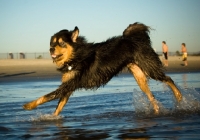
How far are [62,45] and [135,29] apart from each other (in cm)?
218

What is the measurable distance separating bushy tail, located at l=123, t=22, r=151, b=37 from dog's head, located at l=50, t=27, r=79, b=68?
64.9 inches

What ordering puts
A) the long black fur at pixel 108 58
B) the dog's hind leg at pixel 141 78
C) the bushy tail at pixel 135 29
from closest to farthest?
1. the long black fur at pixel 108 58
2. the dog's hind leg at pixel 141 78
3. the bushy tail at pixel 135 29

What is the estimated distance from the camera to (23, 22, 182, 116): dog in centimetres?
776

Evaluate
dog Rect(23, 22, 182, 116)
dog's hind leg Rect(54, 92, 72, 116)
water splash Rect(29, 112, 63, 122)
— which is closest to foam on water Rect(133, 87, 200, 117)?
dog Rect(23, 22, 182, 116)

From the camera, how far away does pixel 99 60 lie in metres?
8.18

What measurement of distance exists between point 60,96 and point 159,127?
2.39m

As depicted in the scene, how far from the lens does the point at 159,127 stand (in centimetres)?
623

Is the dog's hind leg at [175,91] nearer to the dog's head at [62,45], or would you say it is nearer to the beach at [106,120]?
the beach at [106,120]

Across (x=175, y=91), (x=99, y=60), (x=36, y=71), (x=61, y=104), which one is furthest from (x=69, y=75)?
(x=36, y=71)

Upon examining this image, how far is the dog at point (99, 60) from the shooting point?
7758 millimetres

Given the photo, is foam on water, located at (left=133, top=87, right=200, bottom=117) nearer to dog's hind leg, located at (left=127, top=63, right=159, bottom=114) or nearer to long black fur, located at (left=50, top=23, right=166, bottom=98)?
dog's hind leg, located at (left=127, top=63, right=159, bottom=114)

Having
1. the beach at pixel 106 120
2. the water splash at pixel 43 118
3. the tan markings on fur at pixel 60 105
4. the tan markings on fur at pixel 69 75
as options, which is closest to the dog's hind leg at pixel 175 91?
the beach at pixel 106 120

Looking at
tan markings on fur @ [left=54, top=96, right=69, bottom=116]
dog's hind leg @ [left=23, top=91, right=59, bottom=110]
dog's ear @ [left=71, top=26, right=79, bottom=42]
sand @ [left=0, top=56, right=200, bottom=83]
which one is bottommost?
sand @ [left=0, top=56, right=200, bottom=83]

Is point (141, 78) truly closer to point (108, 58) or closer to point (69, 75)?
point (108, 58)
